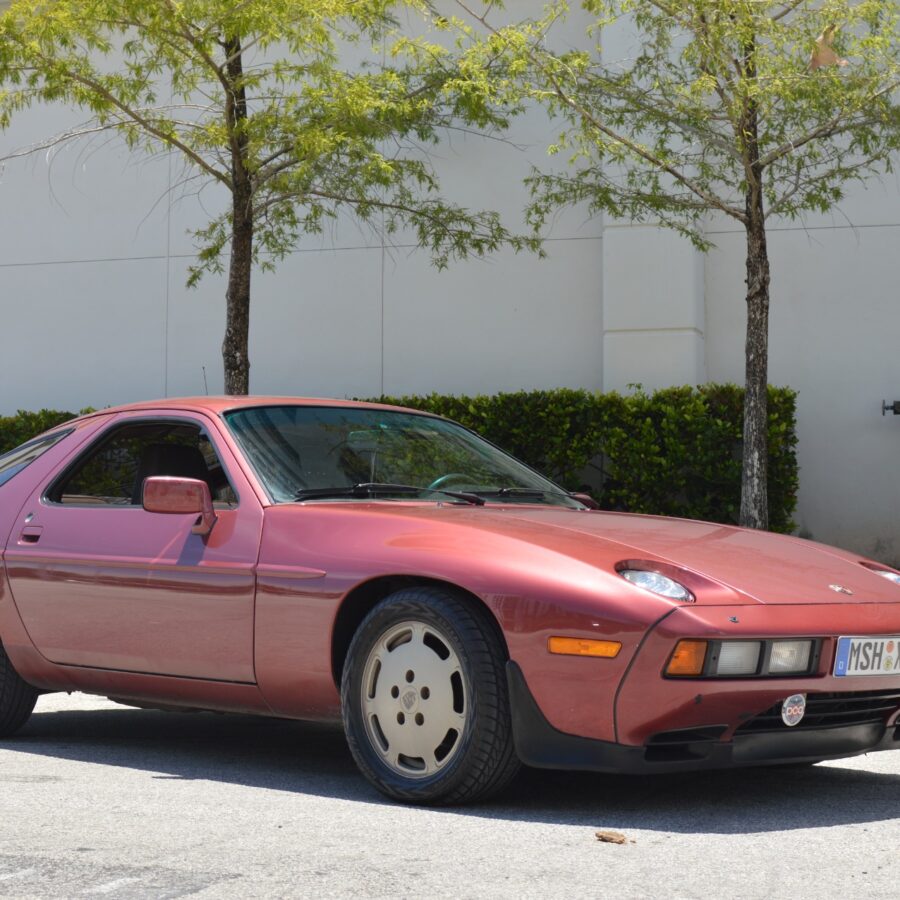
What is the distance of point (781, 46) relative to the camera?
10.6 metres

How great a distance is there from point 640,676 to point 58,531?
2691mm

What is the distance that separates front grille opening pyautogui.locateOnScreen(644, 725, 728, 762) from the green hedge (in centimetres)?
810

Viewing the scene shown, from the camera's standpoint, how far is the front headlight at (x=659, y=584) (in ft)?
15.0

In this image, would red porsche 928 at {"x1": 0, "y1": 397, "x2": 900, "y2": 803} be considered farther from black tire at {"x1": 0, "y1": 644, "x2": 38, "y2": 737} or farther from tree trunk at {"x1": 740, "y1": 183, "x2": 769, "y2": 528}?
tree trunk at {"x1": 740, "y1": 183, "x2": 769, "y2": 528}

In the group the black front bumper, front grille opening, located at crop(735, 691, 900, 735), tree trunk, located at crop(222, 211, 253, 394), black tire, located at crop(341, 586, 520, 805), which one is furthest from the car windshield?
tree trunk, located at crop(222, 211, 253, 394)

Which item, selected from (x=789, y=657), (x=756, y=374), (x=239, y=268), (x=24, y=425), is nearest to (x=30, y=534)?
(x=789, y=657)

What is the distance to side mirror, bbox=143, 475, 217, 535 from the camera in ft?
18.2

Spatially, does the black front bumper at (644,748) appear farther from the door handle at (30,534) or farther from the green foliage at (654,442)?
the green foliage at (654,442)

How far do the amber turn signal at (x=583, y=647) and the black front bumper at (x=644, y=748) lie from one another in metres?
0.15

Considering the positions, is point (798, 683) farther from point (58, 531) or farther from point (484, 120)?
point (484, 120)

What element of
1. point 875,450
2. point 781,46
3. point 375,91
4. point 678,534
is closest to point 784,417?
point 875,450

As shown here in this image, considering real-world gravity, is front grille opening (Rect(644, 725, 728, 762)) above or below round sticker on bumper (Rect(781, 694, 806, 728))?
below

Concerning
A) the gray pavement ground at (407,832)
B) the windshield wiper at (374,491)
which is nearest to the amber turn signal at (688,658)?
the gray pavement ground at (407,832)

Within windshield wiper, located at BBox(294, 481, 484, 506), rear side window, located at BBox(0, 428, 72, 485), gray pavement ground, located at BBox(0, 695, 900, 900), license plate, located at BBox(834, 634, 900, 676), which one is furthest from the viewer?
rear side window, located at BBox(0, 428, 72, 485)
